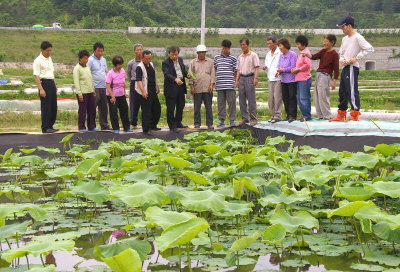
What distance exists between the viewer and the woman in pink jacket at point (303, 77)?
8062mm

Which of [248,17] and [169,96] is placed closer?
[169,96]

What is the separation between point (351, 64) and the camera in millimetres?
7512

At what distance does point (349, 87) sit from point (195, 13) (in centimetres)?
5313

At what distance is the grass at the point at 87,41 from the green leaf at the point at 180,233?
36.2 meters

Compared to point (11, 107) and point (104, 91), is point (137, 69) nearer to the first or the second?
point (104, 91)

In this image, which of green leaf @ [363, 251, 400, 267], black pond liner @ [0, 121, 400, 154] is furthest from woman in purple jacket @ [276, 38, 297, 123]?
green leaf @ [363, 251, 400, 267]

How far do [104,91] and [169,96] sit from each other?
884 millimetres

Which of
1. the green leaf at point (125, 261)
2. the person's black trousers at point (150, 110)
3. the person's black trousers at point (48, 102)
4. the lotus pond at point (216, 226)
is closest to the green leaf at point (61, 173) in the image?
the lotus pond at point (216, 226)

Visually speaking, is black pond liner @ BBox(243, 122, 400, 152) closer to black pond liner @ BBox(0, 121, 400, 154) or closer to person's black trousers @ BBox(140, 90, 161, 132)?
black pond liner @ BBox(0, 121, 400, 154)

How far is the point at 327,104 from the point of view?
26.5 feet

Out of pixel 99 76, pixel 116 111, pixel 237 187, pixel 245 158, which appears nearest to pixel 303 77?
pixel 116 111

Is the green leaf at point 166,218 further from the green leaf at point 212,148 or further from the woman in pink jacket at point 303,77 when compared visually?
the woman in pink jacket at point 303,77

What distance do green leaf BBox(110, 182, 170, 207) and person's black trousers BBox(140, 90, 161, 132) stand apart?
184 inches

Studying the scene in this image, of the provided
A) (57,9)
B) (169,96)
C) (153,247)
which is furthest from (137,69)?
(57,9)
